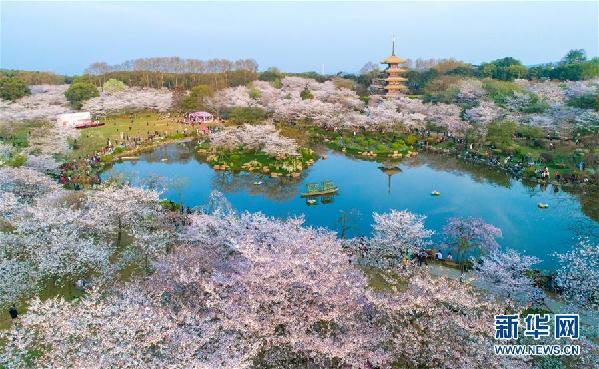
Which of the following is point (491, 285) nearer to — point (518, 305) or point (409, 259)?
point (518, 305)

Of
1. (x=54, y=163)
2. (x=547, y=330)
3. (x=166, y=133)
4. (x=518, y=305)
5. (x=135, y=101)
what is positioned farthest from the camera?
(x=135, y=101)

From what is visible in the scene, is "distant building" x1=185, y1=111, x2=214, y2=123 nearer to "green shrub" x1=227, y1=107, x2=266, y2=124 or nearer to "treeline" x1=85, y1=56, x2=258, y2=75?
"green shrub" x1=227, y1=107, x2=266, y2=124

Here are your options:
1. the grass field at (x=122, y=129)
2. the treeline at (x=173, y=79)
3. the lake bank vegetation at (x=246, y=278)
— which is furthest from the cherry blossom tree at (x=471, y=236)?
the treeline at (x=173, y=79)

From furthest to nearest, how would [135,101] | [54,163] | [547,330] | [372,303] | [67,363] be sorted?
[135,101]
[54,163]
[372,303]
[547,330]
[67,363]

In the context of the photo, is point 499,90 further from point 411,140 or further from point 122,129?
point 122,129

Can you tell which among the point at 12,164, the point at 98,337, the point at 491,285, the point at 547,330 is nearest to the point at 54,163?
the point at 12,164

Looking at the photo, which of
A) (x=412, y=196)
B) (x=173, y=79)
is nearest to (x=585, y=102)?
(x=412, y=196)

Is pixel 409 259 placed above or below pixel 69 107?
below
